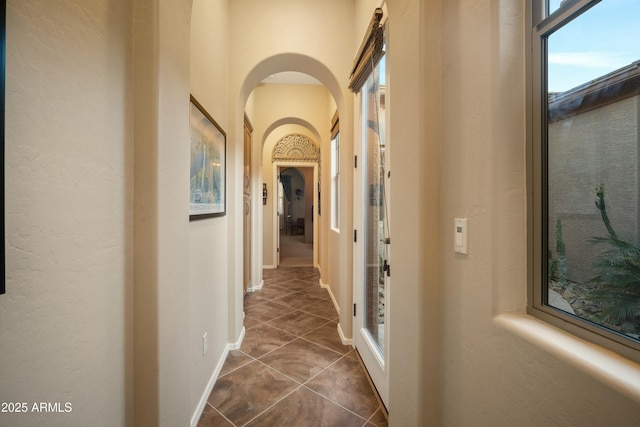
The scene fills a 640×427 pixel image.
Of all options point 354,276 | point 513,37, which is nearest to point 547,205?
point 513,37

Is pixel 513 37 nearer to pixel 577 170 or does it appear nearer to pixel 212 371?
pixel 577 170

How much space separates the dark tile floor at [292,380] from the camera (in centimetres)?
153

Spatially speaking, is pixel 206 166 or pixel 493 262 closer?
pixel 493 262

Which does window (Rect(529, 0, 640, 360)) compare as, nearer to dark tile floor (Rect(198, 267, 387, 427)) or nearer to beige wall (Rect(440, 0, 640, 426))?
beige wall (Rect(440, 0, 640, 426))

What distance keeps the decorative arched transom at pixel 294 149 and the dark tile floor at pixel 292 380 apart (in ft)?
10.8

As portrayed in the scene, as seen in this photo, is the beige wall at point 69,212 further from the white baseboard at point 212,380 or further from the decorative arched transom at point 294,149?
the decorative arched transom at point 294,149

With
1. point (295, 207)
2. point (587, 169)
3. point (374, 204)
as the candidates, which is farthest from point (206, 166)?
point (295, 207)

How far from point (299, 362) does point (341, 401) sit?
0.52 m

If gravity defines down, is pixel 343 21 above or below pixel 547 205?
above

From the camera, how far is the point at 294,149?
17.5 feet

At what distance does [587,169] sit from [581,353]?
1.44ft

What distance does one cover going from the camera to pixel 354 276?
7.60 ft

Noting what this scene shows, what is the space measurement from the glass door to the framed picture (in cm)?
114

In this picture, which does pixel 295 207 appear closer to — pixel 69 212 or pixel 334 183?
pixel 334 183
